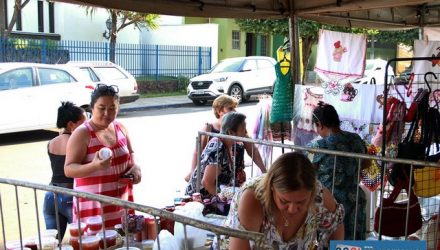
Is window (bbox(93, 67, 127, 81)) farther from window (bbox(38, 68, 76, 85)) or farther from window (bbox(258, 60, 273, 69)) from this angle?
window (bbox(258, 60, 273, 69))

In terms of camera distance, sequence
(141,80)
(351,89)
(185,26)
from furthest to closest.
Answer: (185,26) → (141,80) → (351,89)

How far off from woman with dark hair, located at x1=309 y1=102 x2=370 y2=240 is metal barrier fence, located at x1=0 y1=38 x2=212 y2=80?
1503cm

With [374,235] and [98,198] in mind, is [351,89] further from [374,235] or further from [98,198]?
[98,198]

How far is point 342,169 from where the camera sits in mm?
3859

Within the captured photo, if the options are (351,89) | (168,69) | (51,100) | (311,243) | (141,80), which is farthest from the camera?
(168,69)

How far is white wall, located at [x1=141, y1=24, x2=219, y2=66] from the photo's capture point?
25000 mm

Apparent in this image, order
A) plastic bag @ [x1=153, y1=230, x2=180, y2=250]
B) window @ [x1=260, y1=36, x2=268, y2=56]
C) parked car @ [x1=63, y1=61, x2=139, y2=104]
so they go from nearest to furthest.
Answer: plastic bag @ [x1=153, y1=230, x2=180, y2=250]
parked car @ [x1=63, y1=61, x2=139, y2=104]
window @ [x1=260, y1=36, x2=268, y2=56]

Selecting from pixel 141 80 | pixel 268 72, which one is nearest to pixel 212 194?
pixel 268 72

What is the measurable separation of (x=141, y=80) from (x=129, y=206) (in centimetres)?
1930

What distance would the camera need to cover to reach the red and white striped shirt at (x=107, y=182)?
3.57 meters

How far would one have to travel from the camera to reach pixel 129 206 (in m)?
2.20

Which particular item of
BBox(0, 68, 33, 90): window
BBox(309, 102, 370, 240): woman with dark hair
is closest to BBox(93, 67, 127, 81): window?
BBox(0, 68, 33, 90): window

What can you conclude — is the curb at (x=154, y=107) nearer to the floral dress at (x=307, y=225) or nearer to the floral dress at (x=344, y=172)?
the floral dress at (x=344, y=172)

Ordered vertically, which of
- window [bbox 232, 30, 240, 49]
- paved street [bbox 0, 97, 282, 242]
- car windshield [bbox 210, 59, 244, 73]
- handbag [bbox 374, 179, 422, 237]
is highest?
window [bbox 232, 30, 240, 49]
